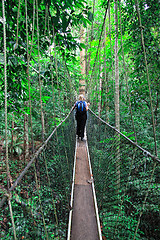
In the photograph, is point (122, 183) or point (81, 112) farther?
point (81, 112)

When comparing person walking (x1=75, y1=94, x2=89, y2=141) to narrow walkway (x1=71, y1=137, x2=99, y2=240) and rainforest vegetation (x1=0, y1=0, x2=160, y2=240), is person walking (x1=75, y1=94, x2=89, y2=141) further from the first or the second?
narrow walkway (x1=71, y1=137, x2=99, y2=240)

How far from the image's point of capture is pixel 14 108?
1.04 m

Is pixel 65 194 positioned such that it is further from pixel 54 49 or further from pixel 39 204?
pixel 54 49

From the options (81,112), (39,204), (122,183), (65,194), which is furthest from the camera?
(81,112)

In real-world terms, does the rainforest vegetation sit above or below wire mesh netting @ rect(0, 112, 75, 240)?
above

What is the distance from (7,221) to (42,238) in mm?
333

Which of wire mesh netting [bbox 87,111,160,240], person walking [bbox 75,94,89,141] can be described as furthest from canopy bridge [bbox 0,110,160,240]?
person walking [bbox 75,94,89,141]

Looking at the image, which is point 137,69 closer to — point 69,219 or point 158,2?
point 158,2

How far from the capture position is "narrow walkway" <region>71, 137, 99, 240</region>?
105 centimetres

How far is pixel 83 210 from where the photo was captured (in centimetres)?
125

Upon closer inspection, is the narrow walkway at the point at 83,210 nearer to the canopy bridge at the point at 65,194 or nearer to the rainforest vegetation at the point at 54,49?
the canopy bridge at the point at 65,194

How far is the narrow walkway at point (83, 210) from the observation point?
1054 mm

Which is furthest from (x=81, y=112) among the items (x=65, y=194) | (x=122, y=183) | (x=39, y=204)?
(x=39, y=204)

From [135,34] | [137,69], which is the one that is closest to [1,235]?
[137,69]
